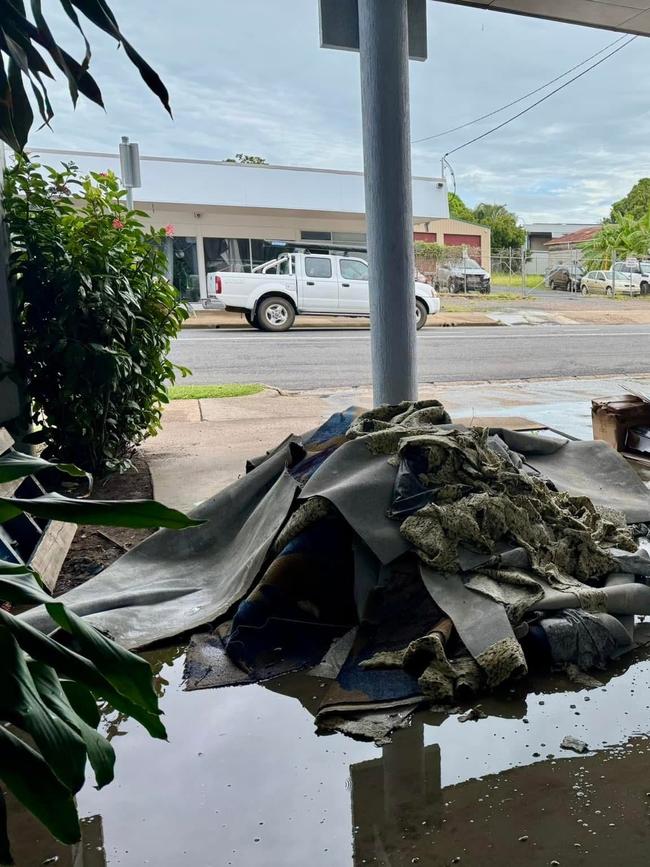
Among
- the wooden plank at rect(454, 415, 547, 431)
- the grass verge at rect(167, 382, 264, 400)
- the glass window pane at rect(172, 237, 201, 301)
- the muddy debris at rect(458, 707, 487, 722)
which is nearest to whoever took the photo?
the muddy debris at rect(458, 707, 487, 722)

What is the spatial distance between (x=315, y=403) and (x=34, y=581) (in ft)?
25.2

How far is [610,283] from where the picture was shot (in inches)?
1164

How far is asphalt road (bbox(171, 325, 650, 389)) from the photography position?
11258 mm

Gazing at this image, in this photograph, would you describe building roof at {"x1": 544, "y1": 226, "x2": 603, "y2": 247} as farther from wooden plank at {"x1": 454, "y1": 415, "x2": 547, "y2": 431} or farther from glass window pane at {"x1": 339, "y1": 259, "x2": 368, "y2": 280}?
wooden plank at {"x1": 454, "y1": 415, "x2": 547, "y2": 431}

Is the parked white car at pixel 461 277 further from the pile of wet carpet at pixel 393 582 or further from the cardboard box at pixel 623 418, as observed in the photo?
the pile of wet carpet at pixel 393 582

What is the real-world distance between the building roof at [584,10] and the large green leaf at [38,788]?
236 inches

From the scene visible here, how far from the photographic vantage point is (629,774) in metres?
2.19

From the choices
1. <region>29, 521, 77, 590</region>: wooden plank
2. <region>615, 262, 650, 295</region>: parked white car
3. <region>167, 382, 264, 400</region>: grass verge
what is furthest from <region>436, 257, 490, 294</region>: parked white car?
<region>29, 521, 77, 590</region>: wooden plank

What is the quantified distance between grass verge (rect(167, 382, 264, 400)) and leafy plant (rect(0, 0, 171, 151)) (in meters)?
7.63

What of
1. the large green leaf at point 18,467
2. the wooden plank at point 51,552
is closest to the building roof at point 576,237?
Result: the wooden plank at point 51,552

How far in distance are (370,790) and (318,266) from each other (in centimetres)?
1544

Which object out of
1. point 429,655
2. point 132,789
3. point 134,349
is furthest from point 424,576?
point 134,349

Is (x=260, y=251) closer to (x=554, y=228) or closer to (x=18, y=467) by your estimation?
(x=18, y=467)

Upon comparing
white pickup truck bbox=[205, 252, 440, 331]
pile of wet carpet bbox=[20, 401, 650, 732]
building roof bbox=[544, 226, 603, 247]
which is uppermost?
building roof bbox=[544, 226, 603, 247]
